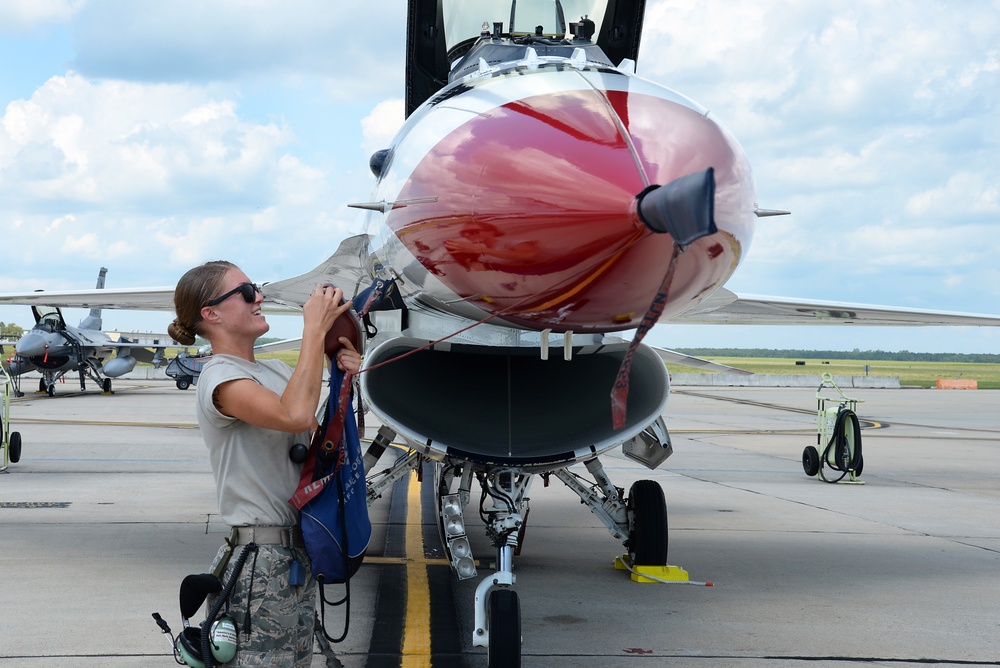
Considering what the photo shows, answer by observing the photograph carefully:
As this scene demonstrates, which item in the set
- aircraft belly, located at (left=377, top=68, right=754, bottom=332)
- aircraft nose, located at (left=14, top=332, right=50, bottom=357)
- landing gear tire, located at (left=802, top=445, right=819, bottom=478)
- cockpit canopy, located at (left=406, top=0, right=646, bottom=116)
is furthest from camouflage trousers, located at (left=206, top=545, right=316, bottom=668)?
aircraft nose, located at (left=14, top=332, right=50, bottom=357)

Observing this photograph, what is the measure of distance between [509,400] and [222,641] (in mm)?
3206

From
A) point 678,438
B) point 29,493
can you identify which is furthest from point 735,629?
point 678,438

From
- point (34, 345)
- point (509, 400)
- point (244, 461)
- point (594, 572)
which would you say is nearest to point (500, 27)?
point (509, 400)

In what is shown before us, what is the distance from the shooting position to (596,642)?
5.20 metres

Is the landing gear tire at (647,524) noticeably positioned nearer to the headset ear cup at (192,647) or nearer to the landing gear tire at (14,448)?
the headset ear cup at (192,647)

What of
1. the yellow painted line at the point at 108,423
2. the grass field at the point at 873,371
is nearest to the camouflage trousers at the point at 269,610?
the yellow painted line at the point at 108,423

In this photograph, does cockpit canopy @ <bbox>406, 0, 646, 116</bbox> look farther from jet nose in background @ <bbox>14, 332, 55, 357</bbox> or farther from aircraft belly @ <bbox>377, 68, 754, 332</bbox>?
jet nose in background @ <bbox>14, 332, 55, 357</bbox>

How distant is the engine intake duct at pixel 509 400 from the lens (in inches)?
211

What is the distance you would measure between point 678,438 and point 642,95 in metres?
16.5

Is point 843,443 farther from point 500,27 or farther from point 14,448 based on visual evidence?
point 14,448

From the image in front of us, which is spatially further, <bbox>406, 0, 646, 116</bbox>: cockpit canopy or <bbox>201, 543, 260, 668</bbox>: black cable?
<bbox>406, 0, 646, 116</bbox>: cockpit canopy

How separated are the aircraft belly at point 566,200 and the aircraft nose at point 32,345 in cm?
2831

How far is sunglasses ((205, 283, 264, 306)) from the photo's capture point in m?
3.01

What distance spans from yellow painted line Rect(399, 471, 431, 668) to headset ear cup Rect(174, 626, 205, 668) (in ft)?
6.07
